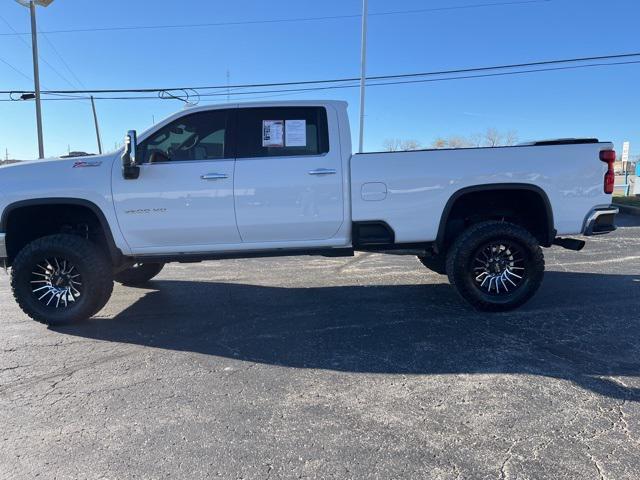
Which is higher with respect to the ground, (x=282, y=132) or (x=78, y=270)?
(x=282, y=132)

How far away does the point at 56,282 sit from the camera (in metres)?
4.68

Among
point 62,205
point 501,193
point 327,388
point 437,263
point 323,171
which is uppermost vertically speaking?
point 323,171

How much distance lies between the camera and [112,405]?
10.2 feet

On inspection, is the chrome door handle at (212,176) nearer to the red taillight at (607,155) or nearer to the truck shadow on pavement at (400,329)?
the truck shadow on pavement at (400,329)

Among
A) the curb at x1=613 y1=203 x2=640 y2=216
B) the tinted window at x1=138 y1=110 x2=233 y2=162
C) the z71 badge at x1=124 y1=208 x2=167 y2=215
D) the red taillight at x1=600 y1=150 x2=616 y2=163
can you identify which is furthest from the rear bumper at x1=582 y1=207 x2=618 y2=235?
the curb at x1=613 y1=203 x2=640 y2=216

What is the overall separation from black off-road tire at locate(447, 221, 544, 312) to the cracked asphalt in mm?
194

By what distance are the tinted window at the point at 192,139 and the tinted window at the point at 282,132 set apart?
0.19 metres

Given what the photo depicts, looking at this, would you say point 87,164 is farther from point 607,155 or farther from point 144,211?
point 607,155

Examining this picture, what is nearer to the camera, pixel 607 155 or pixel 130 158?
pixel 130 158

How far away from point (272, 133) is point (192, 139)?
823mm

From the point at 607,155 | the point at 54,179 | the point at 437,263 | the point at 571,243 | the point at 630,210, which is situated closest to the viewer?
the point at 54,179

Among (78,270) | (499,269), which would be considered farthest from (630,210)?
(78,270)

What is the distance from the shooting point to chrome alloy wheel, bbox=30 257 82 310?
466 cm

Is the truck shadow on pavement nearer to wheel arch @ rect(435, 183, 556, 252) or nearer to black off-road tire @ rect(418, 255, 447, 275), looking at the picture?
black off-road tire @ rect(418, 255, 447, 275)
